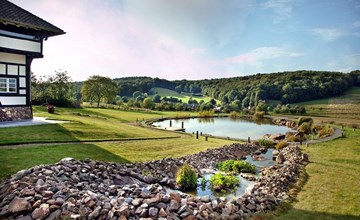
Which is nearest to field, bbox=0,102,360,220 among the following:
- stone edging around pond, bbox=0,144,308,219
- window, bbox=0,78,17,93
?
stone edging around pond, bbox=0,144,308,219

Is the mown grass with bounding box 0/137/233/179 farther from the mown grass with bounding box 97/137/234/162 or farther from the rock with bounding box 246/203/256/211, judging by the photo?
the rock with bounding box 246/203/256/211

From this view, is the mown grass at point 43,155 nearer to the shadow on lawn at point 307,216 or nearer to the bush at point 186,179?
the bush at point 186,179

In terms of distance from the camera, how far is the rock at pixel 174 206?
26.4ft

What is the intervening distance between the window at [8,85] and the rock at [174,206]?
16192 millimetres

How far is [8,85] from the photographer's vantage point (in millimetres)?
19141

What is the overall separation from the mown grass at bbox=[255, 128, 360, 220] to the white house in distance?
18.1 metres

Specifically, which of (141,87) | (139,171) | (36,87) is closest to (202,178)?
(139,171)

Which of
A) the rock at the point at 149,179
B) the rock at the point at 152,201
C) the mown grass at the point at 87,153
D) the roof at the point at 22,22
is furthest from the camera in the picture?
the roof at the point at 22,22

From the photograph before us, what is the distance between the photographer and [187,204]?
8508 millimetres

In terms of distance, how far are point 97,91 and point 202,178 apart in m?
54.1

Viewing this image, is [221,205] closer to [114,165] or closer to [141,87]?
[114,165]

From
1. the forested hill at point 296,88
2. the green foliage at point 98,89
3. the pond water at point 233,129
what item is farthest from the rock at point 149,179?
the forested hill at point 296,88

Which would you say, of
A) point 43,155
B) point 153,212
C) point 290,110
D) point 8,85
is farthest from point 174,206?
point 290,110

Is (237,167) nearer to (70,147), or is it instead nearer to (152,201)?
(152,201)
